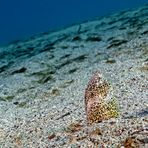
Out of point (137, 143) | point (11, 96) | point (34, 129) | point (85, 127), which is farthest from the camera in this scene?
point (11, 96)

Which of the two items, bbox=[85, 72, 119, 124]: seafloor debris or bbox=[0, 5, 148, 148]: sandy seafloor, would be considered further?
bbox=[85, 72, 119, 124]: seafloor debris

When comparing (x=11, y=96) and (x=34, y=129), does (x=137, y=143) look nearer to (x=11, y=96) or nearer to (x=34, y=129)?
(x=34, y=129)

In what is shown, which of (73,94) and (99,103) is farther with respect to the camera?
(73,94)

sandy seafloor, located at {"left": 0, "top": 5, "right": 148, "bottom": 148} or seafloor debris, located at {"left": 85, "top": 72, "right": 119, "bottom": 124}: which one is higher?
seafloor debris, located at {"left": 85, "top": 72, "right": 119, "bottom": 124}

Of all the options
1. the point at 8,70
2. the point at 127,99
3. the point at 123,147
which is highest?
the point at 123,147

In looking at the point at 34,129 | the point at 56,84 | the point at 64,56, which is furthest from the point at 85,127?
the point at 64,56
